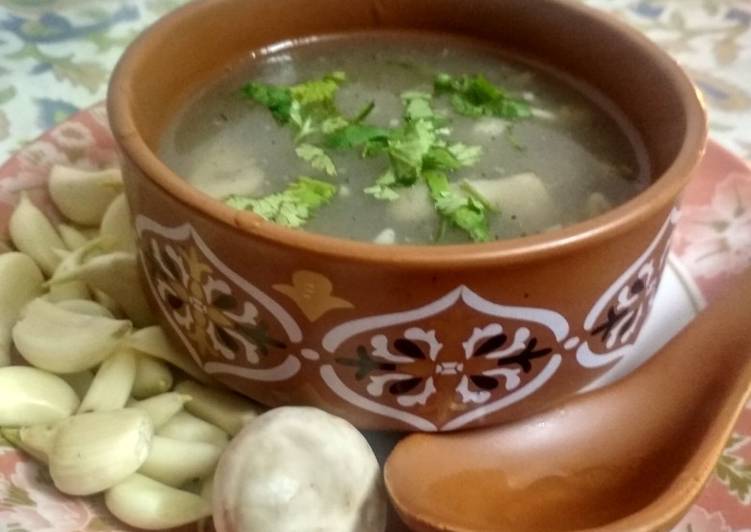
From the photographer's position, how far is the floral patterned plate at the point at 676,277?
625mm

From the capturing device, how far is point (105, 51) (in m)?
1.17

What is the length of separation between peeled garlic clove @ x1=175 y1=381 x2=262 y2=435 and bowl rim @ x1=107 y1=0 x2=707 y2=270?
16 centimetres

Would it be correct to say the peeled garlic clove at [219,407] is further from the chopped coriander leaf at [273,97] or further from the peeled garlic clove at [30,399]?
the chopped coriander leaf at [273,97]

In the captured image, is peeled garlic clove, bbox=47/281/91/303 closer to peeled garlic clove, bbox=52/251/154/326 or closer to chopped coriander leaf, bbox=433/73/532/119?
peeled garlic clove, bbox=52/251/154/326

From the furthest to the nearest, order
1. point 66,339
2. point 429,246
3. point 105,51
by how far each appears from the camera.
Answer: point 105,51 → point 66,339 → point 429,246

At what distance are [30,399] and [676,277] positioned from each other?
0.50 m

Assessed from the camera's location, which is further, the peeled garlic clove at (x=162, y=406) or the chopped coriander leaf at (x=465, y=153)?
the chopped coriander leaf at (x=465, y=153)

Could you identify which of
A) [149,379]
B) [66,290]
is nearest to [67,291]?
[66,290]

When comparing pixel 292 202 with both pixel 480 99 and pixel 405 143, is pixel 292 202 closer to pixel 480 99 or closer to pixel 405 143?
pixel 405 143

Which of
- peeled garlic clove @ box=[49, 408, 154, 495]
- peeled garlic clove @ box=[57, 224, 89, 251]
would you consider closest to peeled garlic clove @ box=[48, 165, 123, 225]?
peeled garlic clove @ box=[57, 224, 89, 251]

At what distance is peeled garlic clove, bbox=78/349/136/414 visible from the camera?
2.17ft

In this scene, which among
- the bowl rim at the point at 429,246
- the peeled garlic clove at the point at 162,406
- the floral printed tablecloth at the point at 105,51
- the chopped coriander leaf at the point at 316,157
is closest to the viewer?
the bowl rim at the point at 429,246

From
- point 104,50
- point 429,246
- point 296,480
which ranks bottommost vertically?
point 104,50

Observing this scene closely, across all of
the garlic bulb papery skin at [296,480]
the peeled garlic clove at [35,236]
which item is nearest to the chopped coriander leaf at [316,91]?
the peeled garlic clove at [35,236]
